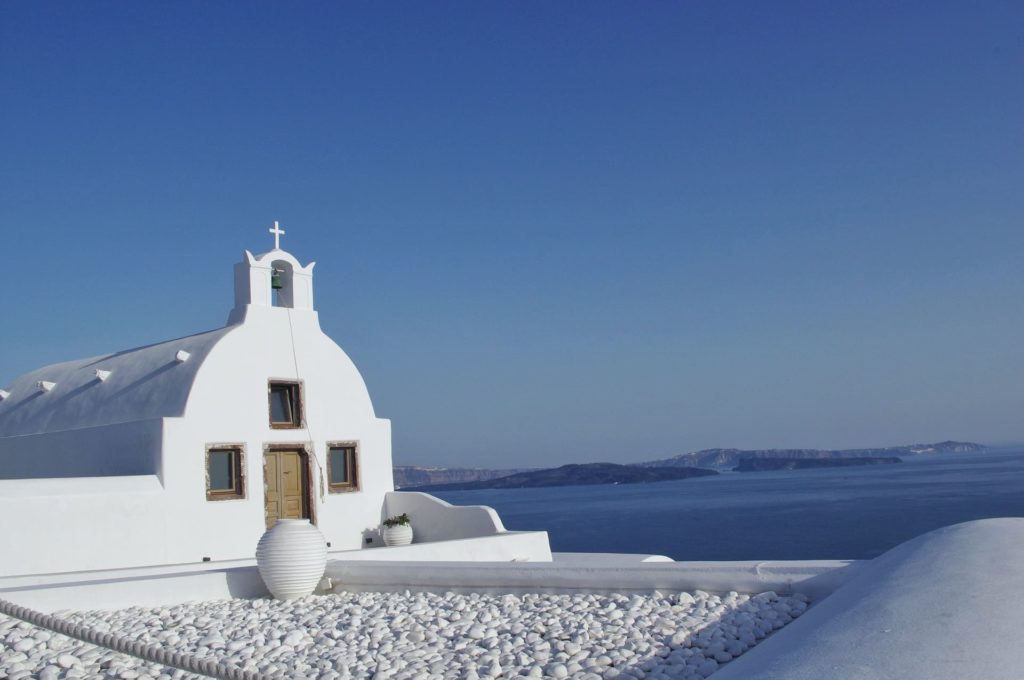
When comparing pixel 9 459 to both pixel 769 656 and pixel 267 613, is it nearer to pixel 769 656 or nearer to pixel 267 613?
pixel 267 613

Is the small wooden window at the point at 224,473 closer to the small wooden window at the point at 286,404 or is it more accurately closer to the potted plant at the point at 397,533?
the small wooden window at the point at 286,404

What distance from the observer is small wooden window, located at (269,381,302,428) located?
48.4 ft

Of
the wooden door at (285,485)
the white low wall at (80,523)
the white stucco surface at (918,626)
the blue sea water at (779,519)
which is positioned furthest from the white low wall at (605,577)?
the blue sea water at (779,519)

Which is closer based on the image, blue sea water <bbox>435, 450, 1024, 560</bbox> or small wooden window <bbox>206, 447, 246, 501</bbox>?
small wooden window <bbox>206, 447, 246, 501</bbox>

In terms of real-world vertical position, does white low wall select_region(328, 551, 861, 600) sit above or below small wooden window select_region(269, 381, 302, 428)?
below

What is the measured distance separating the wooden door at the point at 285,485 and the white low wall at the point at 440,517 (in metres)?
1.63

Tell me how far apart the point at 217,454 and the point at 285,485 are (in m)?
1.28

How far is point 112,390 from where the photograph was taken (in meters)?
→ 15.1

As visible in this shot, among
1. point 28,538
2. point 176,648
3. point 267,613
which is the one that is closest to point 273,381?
→ point 28,538

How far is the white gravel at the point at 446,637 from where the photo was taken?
618 cm

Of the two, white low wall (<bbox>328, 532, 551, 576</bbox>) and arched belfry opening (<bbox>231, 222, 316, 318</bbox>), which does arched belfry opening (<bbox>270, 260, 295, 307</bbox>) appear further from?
white low wall (<bbox>328, 532, 551, 576</bbox>)

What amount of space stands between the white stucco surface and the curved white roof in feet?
34.1

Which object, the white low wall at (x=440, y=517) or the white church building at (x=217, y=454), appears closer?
the white church building at (x=217, y=454)

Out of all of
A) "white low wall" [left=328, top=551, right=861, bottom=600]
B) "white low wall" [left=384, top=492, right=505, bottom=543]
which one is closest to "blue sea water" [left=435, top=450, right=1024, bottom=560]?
"white low wall" [left=384, top=492, right=505, bottom=543]
